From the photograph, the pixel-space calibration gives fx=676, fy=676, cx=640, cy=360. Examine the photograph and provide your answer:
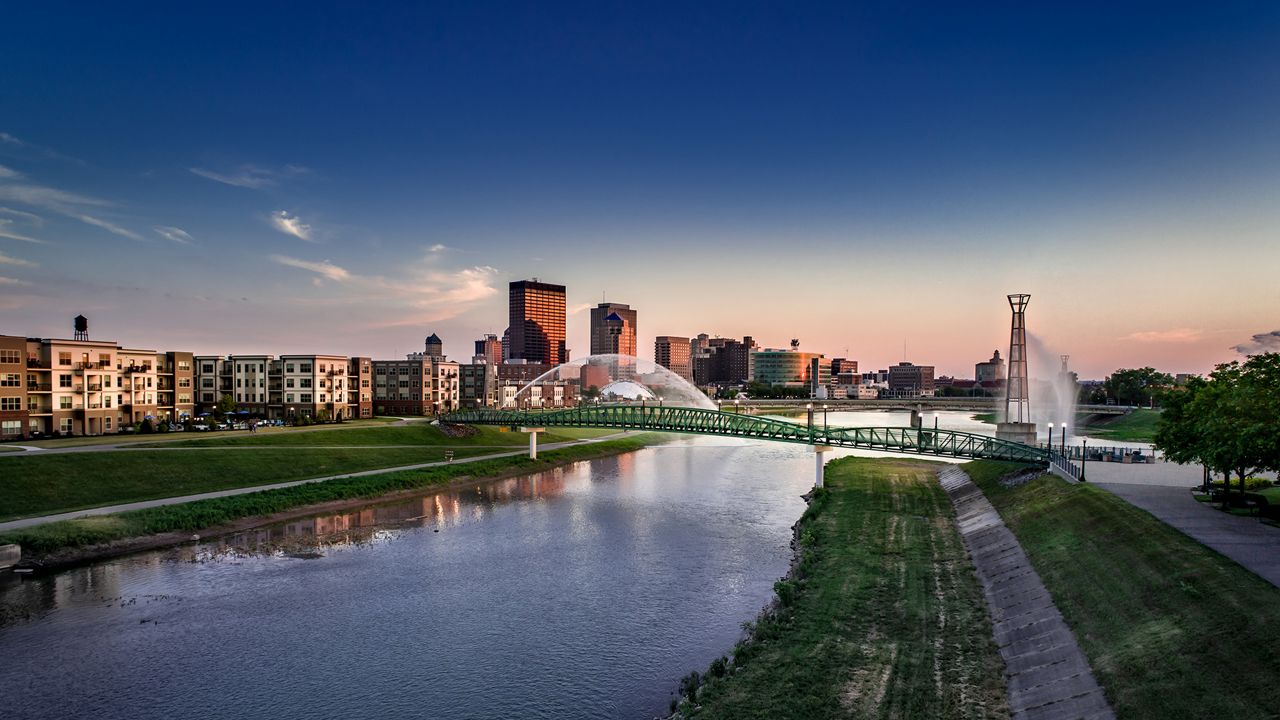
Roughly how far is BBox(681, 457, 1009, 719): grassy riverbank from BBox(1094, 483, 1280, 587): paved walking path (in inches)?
334

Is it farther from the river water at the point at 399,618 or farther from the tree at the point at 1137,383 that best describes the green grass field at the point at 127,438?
the tree at the point at 1137,383

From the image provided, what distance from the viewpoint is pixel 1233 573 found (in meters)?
21.8

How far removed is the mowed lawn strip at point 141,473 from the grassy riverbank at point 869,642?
153ft

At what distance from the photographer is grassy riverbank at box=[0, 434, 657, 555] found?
39.0 m

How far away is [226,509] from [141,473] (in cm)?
1204

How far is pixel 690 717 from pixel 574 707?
4.52 meters

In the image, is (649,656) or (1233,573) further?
(649,656)

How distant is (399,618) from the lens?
99.9 feet

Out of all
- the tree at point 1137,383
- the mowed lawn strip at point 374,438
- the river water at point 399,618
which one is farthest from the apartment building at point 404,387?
the tree at point 1137,383

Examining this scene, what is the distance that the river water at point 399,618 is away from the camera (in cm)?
2317

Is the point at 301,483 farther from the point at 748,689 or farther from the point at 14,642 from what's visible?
the point at 748,689

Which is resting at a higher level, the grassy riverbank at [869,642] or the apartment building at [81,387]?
the apartment building at [81,387]

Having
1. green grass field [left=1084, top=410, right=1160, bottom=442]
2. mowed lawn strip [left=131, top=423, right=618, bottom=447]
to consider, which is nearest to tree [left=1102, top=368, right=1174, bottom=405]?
green grass field [left=1084, top=410, right=1160, bottom=442]

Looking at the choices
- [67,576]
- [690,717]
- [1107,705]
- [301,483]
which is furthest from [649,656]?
[301,483]
